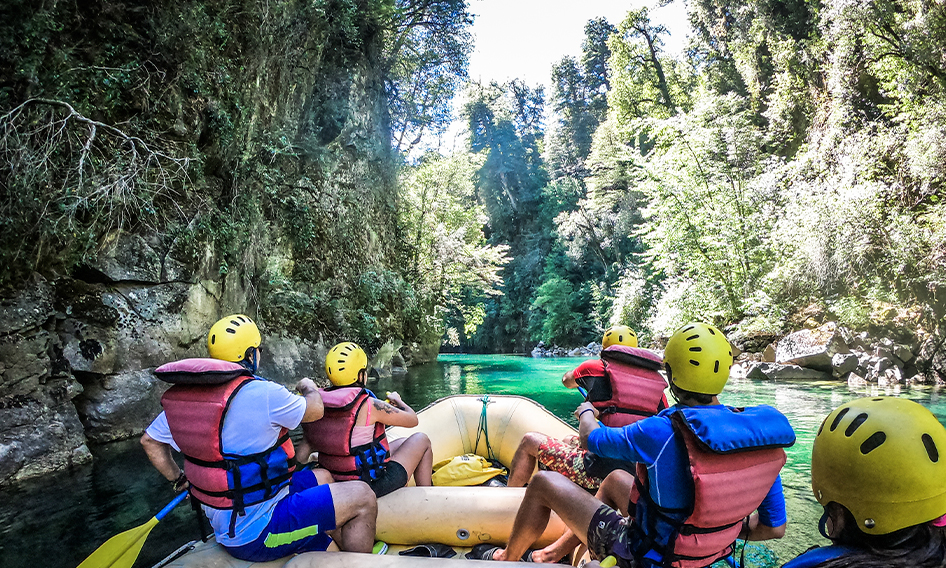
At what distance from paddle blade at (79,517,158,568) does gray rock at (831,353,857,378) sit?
38.7ft

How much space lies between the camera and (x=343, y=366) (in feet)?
8.81

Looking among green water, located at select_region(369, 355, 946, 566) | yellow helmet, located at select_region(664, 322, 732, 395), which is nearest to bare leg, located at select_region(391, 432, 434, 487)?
yellow helmet, located at select_region(664, 322, 732, 395)

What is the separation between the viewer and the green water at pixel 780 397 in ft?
11.1

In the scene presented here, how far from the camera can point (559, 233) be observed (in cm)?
2695

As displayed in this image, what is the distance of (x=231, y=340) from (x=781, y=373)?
11.7m

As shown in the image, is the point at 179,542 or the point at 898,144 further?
the point at 898,144

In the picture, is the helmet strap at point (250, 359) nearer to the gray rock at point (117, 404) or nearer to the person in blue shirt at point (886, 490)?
the person in blue shirt at point (886, 490)

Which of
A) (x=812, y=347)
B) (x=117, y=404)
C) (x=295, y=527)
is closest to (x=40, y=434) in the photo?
(x=117, y=404)

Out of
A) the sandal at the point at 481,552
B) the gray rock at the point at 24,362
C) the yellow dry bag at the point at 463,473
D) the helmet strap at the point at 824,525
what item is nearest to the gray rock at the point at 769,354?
the yellow dry bag at the point at 463,473

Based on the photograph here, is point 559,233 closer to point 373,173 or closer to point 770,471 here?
point 373,173

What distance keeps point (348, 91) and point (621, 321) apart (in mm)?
13768

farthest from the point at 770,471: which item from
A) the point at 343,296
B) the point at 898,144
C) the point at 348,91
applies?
the point at 898,144

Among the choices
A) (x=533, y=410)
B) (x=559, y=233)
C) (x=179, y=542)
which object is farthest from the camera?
(x=559, y=233)

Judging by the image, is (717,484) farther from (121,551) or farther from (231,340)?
(121,551)
